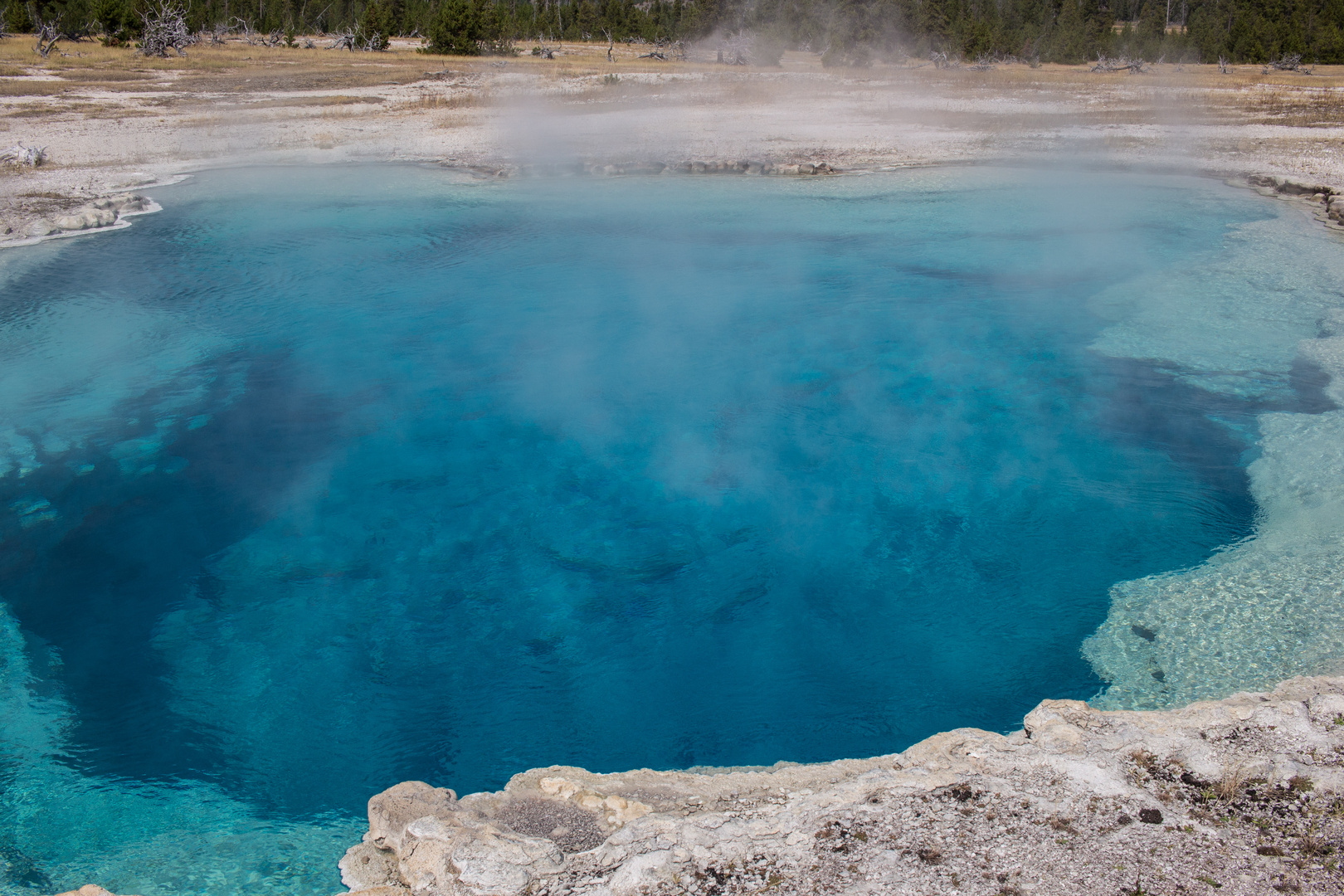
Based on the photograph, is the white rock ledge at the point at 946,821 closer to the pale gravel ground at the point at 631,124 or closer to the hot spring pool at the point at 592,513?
the hot spring pool at the point at 592,513

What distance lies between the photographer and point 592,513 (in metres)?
4.61

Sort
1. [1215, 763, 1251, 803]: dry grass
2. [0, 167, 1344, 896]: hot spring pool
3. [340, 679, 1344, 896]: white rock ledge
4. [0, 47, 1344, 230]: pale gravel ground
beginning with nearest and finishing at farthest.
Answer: [340, 679, 1344, 896]: white rock ledge → [1215, 763, 1251, 803]: dry grass → [0, 167, 1344, 896]: hot spring pool → [0, 47, 1344, 230]: pale gravel ground

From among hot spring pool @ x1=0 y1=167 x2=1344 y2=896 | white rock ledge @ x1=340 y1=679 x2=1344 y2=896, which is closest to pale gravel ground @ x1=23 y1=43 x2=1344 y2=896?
white rock ledge @ x1=340 y1=679 x2=1344 y2=896

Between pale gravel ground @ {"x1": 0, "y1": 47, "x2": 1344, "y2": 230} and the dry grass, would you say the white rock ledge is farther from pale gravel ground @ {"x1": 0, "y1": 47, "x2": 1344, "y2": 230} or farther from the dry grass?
pale gravel ground @ {"x1": 0, "y1": 47, "x2": 1344, "y2": 230}

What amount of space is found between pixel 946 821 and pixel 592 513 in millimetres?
2582

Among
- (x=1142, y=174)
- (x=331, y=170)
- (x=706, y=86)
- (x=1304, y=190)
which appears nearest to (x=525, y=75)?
(x=706, y=86)

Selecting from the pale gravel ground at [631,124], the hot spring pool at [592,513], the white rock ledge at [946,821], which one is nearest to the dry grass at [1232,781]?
the white rock ledge at [946,821]

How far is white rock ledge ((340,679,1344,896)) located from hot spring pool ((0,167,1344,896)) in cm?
53

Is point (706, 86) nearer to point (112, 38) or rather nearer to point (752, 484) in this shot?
point (112, 38)

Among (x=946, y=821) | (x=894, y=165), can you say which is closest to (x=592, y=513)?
(x=946, y=821)

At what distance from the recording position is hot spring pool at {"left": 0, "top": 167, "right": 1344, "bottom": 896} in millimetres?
3242

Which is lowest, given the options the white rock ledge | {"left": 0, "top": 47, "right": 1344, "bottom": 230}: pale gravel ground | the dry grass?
the white rock ledge

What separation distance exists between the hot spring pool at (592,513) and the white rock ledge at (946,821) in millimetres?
527

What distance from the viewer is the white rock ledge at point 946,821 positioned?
7.12 ft
